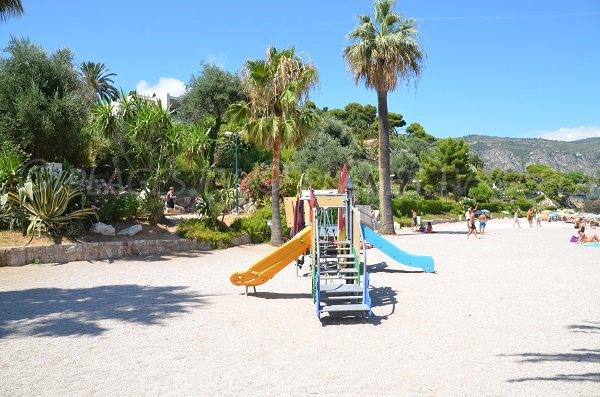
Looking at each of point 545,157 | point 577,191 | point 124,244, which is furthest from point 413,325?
point 545,157

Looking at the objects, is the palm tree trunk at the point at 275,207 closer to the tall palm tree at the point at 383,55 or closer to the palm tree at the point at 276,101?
the palm tree at the point at 276,101

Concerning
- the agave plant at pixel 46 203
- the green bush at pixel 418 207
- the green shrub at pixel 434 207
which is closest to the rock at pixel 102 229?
the agave plant at pixel 46 203

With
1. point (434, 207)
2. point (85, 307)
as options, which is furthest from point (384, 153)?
point (434, 207)

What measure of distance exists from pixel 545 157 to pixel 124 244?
20643 cm

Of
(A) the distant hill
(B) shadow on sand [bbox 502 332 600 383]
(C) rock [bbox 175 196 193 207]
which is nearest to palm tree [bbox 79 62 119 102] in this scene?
(C) rock [bbox 175 196 193 207]

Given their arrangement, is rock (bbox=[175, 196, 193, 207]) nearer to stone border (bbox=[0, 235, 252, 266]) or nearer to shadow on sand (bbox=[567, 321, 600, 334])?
stone border (bbox=[0, 235, 252, 266])

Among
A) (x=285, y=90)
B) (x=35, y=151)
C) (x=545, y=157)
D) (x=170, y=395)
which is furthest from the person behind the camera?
(x=545, y=157)

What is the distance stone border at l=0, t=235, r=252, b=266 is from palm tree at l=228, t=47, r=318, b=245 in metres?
3.95

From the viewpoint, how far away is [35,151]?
18.2m

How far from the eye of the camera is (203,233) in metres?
17.0

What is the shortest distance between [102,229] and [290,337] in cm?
1017

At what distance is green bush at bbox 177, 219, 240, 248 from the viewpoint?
1681cm

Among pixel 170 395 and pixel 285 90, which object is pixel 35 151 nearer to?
pixel 285 90

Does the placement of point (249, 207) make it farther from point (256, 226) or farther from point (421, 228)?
point (421, 228)
